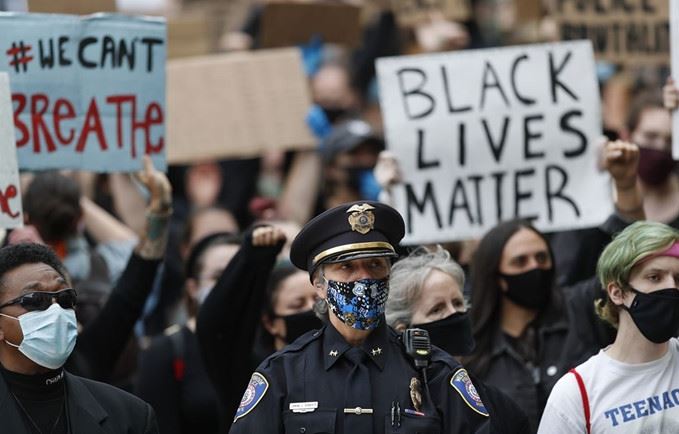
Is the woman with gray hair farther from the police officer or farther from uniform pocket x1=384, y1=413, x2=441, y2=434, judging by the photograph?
uniform pocket x1=384, y1=413, x2=441, y2=434

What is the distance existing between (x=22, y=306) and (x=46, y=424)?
42 cm

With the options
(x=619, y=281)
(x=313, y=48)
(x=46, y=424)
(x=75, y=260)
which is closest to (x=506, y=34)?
(x=313, y=48)

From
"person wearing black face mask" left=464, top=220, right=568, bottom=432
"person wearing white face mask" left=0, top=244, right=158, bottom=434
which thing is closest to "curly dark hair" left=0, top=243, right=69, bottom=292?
"person wearing white face mask" left=0, top=244, right=158, bottom=434

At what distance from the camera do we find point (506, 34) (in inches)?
523

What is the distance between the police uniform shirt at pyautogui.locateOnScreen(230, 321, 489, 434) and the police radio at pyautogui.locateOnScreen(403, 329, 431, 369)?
0.03m

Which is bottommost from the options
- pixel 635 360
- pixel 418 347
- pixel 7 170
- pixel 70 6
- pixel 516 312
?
pixel 516 312

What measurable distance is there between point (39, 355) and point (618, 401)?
81.3 inches

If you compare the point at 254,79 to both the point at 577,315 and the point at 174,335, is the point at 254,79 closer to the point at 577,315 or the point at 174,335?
the point at 174,335

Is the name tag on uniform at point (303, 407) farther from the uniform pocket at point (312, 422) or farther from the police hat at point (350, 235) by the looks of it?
the police hat at point (350, 235)

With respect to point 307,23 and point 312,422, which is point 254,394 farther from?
point 307,23

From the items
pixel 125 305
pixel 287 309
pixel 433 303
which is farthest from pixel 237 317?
pixel 433 303

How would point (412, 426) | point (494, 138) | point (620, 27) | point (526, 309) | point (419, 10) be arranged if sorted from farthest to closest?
point (419, 10)
point (620, 27)
point (494, 138)
point (526, 309)
point (412, 426)

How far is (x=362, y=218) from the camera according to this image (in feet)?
18.6

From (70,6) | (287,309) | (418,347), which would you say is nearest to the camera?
(418,347)
